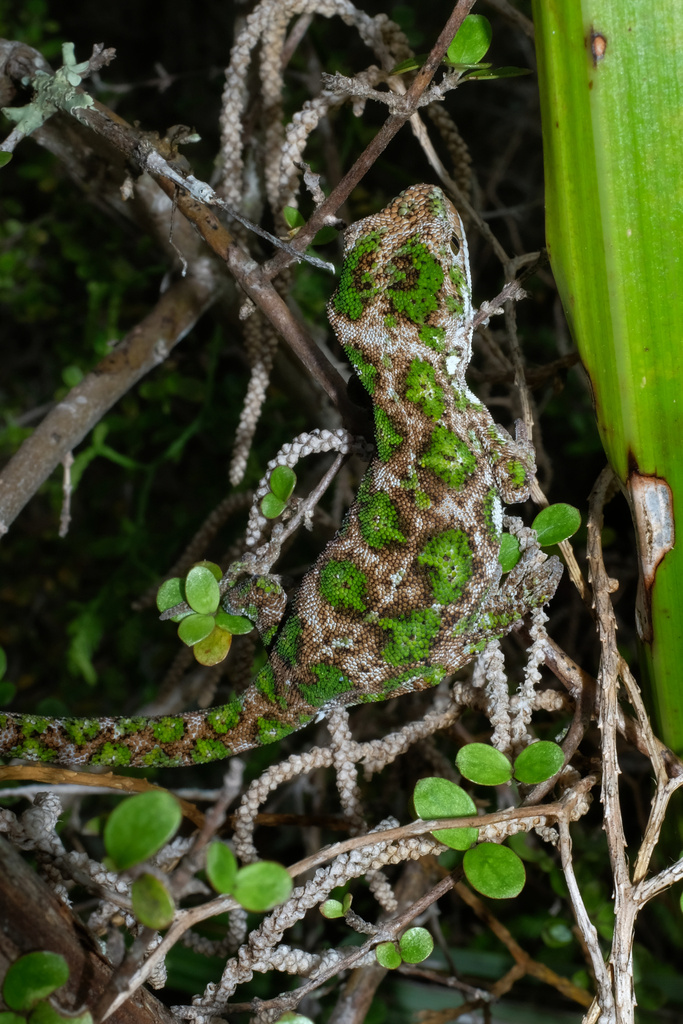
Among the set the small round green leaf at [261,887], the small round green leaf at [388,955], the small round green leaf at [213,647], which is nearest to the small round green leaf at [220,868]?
the small round green leaf at [261,887]

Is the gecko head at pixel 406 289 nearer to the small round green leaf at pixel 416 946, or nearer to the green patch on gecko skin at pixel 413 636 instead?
the green patch on gecko skin at pixel 413 636

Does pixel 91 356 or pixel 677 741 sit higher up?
pixel 91 356

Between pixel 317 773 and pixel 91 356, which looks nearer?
pixel 317 773

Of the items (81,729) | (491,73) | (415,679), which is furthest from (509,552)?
(81,729)

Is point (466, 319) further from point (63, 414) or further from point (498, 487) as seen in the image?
point (63, 414)

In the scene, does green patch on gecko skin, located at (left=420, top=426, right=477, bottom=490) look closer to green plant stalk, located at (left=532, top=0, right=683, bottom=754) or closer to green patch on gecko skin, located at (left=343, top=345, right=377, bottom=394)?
green patch on gecko skin, located at (left=343, top=345, right=377, bottom=394)

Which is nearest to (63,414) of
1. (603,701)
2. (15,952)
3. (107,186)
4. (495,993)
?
(107,186)

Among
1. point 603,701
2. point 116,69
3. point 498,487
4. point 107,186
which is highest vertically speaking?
point 116,69

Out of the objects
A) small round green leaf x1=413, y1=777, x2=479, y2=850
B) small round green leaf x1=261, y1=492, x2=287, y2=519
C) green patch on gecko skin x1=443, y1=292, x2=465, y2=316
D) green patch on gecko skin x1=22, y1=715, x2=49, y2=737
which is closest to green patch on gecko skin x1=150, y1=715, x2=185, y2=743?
green patch on gecko skin x1=22, y1=715, x2=49, y2=737
